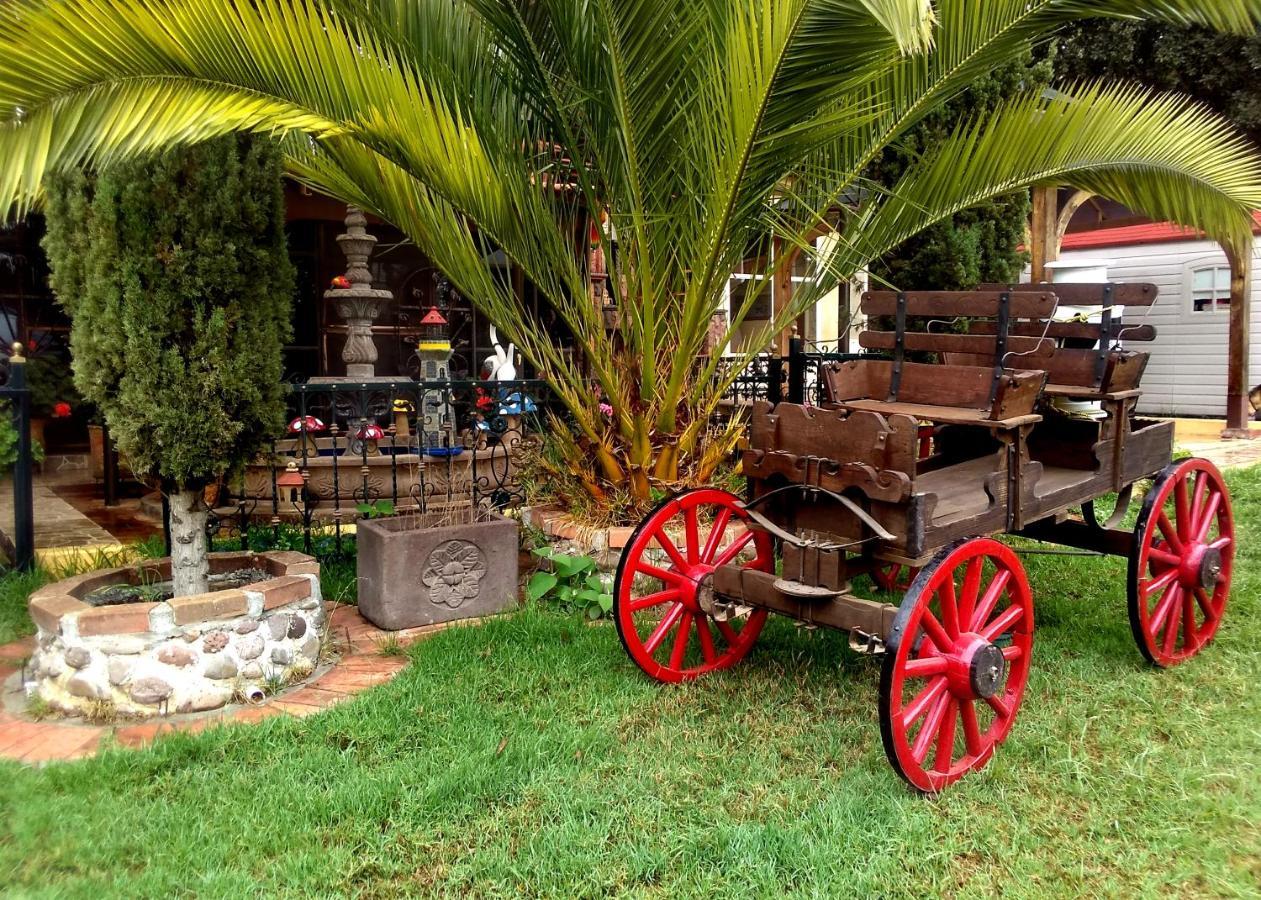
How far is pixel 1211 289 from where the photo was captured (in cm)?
1296

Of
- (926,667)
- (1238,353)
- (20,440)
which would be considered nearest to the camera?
(926,667)

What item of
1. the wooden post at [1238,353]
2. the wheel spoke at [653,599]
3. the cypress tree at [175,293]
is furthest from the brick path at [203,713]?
the wooden post at [1238,353]

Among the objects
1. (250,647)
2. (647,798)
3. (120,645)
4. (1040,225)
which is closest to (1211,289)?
(1040,225)

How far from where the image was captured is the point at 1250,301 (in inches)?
490

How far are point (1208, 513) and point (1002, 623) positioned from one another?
5.14 feet

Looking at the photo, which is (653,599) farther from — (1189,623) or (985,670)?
(1189,623)

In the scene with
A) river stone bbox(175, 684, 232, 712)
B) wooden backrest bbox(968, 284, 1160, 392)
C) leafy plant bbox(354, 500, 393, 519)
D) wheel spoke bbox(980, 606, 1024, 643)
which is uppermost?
wooden backrest bbox(968, 284, 1160, 392)

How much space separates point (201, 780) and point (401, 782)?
0.58m

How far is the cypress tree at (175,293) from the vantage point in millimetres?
3244

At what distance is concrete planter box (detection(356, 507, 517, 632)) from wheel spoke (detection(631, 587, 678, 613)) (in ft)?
3.55

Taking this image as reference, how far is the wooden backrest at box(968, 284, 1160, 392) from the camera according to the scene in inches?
139

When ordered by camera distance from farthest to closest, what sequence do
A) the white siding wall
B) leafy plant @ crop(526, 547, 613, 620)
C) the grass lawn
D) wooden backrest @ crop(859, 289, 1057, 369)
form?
the white siding wall < leafy plant @ crop(526, 547, 613, 620) < wooden backrest @ crop(859, 289, 1057, 369) < the grass lawn

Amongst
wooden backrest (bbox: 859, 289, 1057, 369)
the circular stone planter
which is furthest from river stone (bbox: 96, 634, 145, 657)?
wooden backrest (bbox: 859, 289, 1057, 369)

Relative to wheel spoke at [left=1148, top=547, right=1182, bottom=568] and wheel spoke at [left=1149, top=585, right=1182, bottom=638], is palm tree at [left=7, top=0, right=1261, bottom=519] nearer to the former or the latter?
wheel spoke at [left=1148, top=547, right=1182, bottom=568]
